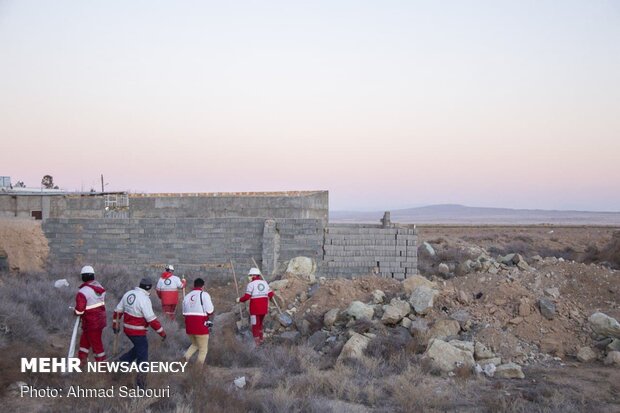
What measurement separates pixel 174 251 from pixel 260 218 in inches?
117

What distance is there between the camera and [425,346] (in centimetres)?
1043

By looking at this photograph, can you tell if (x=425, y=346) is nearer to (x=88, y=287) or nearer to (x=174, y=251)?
(x=88, y=287)

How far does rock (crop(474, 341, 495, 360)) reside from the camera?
32.5 feet

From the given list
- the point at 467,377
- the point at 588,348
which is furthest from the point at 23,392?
the point at 588,348

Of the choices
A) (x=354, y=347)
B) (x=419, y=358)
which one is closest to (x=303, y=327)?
(x=354, y=347)

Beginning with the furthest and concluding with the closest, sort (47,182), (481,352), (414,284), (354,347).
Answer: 1. (47,182)
2. (414,284)
3. (354,347)
4. (481,352)

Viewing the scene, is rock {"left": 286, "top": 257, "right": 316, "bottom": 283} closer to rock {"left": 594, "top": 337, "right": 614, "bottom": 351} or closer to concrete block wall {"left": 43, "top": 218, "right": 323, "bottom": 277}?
concrete block wall {"left": 43, "top": 218, "right": 323, "bottom": 277}

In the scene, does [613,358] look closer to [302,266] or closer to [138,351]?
[138,351]

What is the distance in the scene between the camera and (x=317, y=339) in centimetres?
1140

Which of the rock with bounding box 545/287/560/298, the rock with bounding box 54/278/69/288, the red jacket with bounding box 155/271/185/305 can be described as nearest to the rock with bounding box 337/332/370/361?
the red jacket with bounding box 155/271/185/305

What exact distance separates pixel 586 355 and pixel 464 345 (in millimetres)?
2422

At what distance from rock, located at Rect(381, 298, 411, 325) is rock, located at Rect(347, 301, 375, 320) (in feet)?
1.00

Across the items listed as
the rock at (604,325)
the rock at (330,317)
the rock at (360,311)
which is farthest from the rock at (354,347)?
the rock at (604,325)

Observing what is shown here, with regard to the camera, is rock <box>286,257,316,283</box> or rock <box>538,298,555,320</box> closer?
rock <box>538,298,555,320</box>
